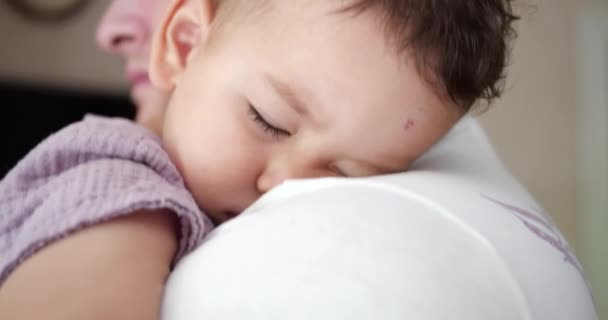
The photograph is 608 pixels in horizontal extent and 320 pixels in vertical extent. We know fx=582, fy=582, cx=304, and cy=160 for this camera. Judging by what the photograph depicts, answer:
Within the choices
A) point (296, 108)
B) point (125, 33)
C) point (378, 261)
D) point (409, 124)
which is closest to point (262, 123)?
point (296, 108)

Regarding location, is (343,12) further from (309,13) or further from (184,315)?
(184,315)

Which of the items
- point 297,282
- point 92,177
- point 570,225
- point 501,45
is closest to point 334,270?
point 297,282

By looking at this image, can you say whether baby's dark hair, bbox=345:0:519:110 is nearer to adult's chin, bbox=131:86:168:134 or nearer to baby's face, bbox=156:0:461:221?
baby's face, bbox=156:0:461:221

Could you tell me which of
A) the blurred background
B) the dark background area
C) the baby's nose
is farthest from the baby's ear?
the blurred background

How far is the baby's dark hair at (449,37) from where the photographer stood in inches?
23.4

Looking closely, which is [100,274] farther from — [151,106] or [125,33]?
[125,33]

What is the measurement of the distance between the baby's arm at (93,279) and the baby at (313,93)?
120 mm

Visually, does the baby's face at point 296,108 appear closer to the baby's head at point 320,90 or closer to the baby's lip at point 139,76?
the baby's head at point 320,90

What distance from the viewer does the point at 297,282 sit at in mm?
381

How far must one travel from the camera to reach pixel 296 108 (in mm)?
598

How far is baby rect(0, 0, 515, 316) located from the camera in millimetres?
585

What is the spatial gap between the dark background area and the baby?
2.79ft

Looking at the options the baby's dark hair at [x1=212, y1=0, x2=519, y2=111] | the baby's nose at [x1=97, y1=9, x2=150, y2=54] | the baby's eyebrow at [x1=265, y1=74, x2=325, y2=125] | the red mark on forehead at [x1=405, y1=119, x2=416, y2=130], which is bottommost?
the baby's nose at [x1=97, y1=9, x2=150, y2=54]

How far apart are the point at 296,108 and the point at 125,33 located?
677mm
